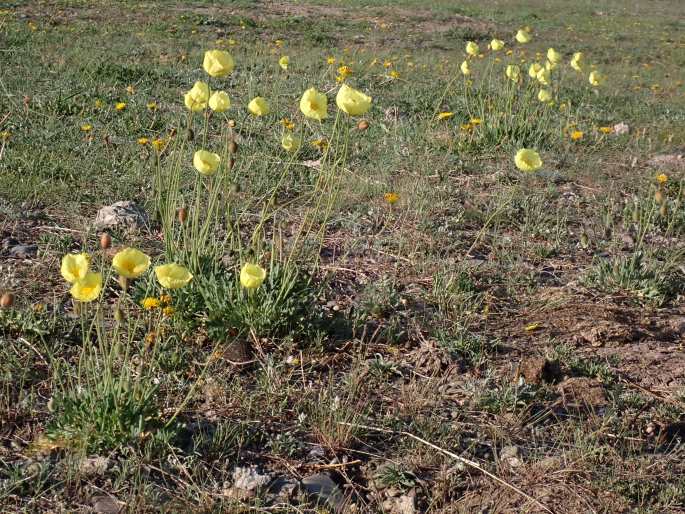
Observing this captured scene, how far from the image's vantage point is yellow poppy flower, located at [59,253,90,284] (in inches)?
71.9

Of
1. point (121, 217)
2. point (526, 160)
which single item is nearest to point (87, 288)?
point (121, 217)

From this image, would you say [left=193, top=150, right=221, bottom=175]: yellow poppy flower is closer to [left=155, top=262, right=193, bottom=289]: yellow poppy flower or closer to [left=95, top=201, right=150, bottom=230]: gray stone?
[left=155, top=262, right=193, bottom=289]: yellow poppy flower

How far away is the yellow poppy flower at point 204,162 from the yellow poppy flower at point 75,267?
26.7 inches

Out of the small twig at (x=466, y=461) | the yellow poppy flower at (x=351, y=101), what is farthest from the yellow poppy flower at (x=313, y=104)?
the small twig at (x=466, y=461)

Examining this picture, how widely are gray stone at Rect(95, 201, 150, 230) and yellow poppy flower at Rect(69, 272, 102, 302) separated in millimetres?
1700

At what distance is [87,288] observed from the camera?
1.83m

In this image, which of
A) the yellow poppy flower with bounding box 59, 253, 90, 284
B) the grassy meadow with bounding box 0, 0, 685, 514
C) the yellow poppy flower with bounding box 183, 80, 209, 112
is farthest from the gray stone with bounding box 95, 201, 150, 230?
the yellow poppy flower with bounding box 59, 253, 90, 284

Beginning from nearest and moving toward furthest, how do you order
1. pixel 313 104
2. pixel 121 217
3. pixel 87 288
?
1. pixel 87 288
2. pixel 313 104
3. pixel 121 217

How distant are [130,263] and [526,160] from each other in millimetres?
1869

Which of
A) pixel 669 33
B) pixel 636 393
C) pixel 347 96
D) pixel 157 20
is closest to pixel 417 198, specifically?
pixel 347 96

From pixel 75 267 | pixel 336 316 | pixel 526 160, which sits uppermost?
pixel 526 160

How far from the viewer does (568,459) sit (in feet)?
7.09

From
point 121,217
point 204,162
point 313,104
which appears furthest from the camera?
point 121,217

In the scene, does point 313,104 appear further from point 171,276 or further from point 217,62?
point 171,276
